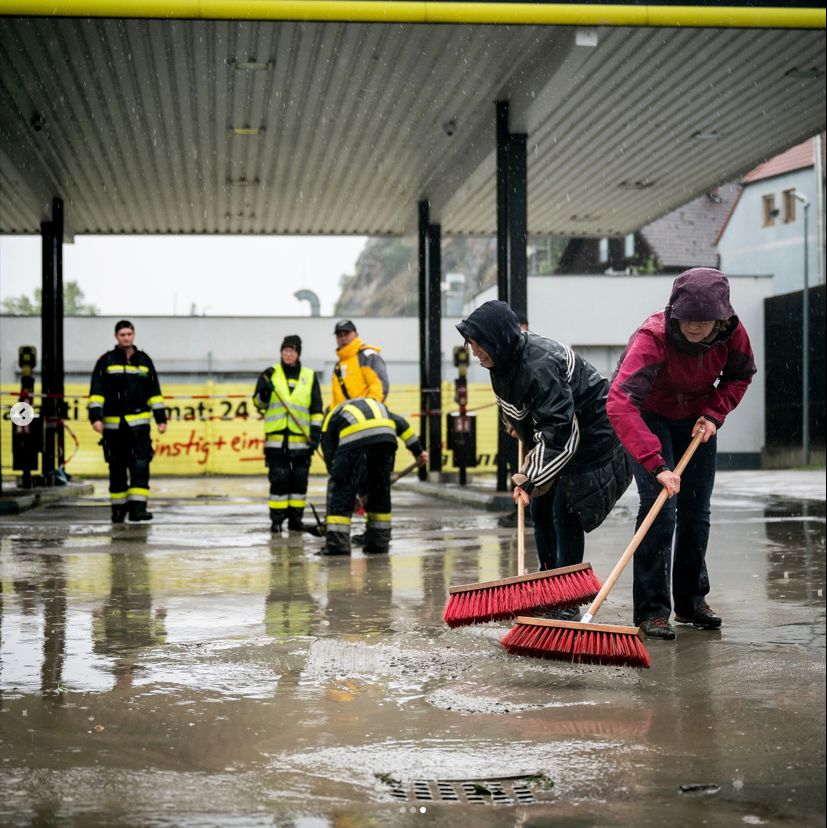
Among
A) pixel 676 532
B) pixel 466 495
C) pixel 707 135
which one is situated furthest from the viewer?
pixel 707 135

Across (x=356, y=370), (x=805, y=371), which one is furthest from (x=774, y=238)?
(x=356, y=370)

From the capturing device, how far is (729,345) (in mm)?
5781

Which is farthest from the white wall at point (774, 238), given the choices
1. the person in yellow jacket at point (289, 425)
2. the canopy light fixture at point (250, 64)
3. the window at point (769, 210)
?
the person in yellow jacket at point (289, 425)

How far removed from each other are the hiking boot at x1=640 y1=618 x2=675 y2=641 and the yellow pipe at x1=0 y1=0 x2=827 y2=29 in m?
6.44

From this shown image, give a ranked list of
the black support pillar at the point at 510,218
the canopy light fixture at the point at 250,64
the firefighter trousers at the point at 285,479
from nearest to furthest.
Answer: the firefighter trousers at the point at 285,479, the canopy light fixture at the point at 250,64, the black support pillar at the point at 510,218

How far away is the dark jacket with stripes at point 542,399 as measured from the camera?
5.70m

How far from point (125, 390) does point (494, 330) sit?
287 inches

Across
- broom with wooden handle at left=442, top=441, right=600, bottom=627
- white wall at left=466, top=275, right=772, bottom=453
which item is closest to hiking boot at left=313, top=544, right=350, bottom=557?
broom with wooden handle at left=442, top=441, right=600, bottom=627

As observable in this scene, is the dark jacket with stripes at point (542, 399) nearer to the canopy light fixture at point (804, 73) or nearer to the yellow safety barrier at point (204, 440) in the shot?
the canopy light fixture at point (804, 73)

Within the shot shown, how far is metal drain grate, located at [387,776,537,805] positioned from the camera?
10.9 ft

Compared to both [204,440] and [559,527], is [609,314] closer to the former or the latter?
[204,440]

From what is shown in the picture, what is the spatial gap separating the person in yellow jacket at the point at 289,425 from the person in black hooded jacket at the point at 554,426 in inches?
198

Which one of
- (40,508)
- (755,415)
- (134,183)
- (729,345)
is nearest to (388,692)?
(729,345)

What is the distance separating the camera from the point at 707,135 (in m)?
16.2
